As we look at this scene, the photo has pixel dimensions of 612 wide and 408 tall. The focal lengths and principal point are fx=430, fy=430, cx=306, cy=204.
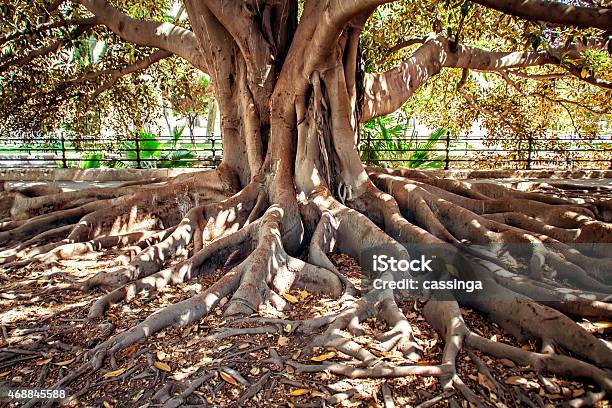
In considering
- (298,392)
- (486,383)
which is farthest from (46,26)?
(486,383)

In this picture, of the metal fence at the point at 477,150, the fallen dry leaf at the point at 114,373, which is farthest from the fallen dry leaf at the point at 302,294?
the metal fence at the point at 477,150

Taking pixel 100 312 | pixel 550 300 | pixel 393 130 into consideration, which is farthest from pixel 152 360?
pixel 393 130

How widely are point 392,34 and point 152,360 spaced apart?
723cm

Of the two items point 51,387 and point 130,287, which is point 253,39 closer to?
point 130,287

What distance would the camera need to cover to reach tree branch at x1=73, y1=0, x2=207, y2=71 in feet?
19.5

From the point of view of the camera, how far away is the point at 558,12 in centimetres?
252

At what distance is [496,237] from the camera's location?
4117 mm

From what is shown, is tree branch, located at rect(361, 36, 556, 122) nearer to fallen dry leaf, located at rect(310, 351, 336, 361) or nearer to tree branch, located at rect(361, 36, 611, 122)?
tree branch, located at rect(361, 36, 611, 122)

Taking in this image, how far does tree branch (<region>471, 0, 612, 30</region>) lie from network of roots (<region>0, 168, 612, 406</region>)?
1818 millimetres

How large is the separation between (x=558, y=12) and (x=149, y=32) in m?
5.17

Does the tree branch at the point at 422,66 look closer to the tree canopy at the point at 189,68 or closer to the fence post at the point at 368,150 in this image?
the tree canopy at the point at 189,68

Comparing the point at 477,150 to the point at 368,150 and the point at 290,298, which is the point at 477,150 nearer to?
the point at 368,150

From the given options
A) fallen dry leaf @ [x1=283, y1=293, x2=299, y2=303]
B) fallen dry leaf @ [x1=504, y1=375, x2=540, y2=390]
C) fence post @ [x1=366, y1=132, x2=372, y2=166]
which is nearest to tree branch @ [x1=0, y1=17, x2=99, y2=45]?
fallen dry leaf @ [x1=283, y1=293, x2=299, y2=303]

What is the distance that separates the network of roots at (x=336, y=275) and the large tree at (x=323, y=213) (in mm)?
17
